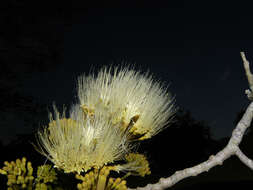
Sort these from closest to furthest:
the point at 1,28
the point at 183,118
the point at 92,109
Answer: the point at 92,109
the point at 1,28
the point at 183,118

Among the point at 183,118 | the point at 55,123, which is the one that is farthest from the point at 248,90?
the point at 183,118

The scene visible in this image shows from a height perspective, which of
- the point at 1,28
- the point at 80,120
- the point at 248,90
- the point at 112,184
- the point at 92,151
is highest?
the point at 1,28

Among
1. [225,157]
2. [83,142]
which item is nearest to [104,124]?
[83,142]

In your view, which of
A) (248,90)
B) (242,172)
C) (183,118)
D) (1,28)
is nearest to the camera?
(248,90)

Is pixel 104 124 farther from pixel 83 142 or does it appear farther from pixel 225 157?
pixel 225 157

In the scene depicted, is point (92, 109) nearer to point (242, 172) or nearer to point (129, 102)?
point (129, 102)
